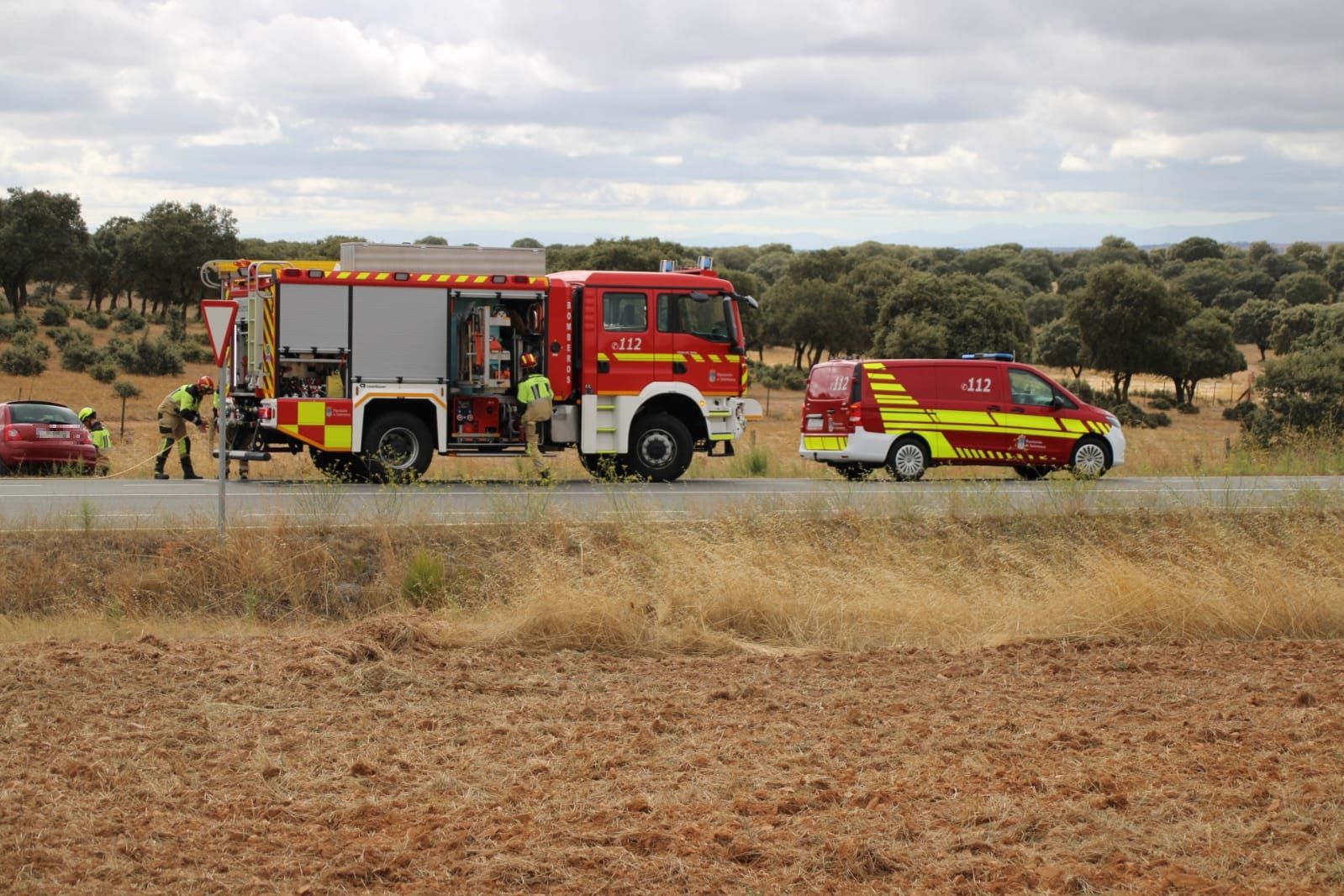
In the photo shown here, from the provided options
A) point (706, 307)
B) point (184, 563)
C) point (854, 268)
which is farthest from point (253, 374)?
point (854, 268)

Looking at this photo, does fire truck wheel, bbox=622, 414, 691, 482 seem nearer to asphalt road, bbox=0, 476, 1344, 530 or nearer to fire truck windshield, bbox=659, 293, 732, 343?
asphalt road, bbox=0, 476, 1344, 530

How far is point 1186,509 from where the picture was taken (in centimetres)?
1426

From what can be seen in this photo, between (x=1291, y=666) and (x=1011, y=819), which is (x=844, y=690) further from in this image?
(x=1291, y=666)

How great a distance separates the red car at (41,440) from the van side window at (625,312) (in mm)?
8257

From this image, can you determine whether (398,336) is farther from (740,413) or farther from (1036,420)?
(1036,420)

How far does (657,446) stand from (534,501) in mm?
6089

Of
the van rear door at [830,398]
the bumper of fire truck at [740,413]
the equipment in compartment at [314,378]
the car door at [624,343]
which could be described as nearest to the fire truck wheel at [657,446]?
the car door at [624,343]

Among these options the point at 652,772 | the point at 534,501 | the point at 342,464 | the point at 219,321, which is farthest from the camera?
the point at 342,464

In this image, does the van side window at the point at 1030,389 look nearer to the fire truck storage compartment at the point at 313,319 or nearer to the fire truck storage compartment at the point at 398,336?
the fire truck storage compartment at the point at 398,336

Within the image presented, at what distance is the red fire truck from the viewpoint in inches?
709

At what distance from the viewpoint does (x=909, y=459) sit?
20.6 metres

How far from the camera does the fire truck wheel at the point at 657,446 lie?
62.7 ft

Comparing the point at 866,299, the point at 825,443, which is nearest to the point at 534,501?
the point at 825,443

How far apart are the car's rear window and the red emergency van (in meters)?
11.3
